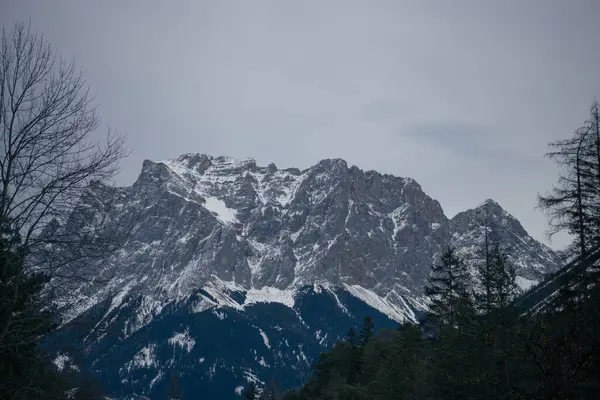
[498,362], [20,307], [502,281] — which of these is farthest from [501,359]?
[20,307]

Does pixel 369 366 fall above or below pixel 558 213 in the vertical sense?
below

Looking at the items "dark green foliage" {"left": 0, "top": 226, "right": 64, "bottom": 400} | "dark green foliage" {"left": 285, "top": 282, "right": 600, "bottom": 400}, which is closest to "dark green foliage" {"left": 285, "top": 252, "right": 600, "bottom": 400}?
"dark green foliage" {"left": 285, "top": 282, "right": 600, "bottom": 400}

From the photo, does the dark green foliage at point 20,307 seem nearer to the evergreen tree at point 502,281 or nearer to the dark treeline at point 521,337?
the dark treeline at point 521,337

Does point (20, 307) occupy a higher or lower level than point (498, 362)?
lower

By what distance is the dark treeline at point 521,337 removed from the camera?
42.5 feet

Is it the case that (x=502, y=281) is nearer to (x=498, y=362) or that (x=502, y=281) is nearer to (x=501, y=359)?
(x=498, y=362)

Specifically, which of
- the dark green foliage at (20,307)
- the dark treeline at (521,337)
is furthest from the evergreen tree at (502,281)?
the dark green foliage at (20,307)

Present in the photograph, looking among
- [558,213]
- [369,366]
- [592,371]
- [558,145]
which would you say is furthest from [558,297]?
[369,366]

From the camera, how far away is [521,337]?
12.9 meters

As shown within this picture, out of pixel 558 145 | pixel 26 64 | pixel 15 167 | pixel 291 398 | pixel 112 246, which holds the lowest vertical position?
pixel 291 398

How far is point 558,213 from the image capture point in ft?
74.8

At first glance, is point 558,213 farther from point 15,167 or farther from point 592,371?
point 15,167

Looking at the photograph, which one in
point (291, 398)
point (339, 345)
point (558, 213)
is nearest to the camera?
point (558, 213)

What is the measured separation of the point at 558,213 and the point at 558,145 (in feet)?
9.28
